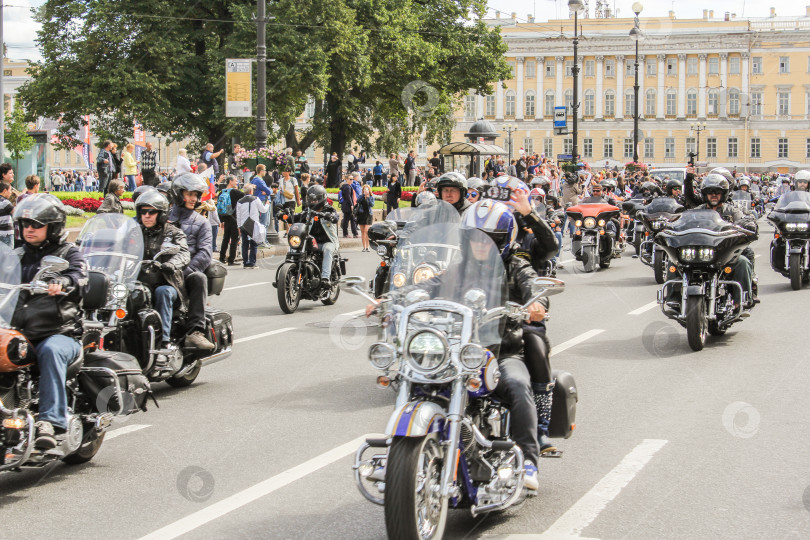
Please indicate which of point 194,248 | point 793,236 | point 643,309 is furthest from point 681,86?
point 194,248

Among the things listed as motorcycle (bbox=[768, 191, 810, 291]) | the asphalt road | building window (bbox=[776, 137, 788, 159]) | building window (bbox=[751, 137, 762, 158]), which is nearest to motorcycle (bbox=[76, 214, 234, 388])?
the asphalt road

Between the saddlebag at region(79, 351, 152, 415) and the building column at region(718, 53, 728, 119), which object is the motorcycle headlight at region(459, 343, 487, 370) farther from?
the building column at region(718, 53, 728, 119)

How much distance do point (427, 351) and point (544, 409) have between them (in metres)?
1.28

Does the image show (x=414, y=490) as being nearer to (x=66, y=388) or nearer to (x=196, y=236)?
(x=66, y=388)

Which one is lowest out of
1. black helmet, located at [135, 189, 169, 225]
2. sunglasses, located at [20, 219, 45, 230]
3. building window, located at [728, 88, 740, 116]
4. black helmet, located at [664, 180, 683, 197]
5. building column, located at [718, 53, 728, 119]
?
sunglasses, located at [20, 219, 45, 230]

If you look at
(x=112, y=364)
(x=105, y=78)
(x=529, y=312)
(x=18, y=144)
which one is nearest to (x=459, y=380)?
(x=529, y=312)

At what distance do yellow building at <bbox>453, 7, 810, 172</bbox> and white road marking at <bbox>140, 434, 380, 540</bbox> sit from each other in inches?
4345

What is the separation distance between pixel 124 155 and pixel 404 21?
26.6 meters

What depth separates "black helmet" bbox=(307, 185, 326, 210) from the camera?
1518 cm

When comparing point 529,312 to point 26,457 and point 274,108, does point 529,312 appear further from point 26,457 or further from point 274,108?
point 274,108

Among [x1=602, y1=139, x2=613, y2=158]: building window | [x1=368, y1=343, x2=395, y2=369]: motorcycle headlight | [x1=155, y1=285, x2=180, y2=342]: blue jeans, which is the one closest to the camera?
[x1=368, y1=343, x2=395, y2=369]: motorcycle headlight

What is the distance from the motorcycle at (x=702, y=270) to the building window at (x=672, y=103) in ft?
362

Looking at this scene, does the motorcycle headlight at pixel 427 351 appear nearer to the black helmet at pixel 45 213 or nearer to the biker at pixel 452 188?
the black helmet at pixel 45 213

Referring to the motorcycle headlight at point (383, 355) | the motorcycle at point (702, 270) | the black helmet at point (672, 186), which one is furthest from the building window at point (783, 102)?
the motorcycle headlight at point (383, 355)
